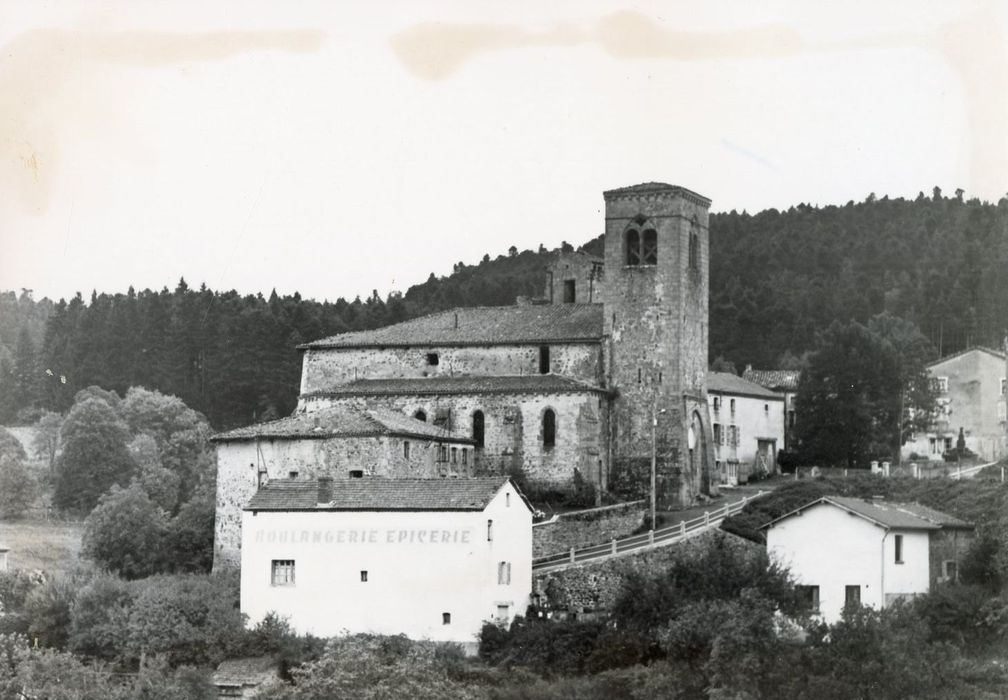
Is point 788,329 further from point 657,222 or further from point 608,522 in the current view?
point 608,522

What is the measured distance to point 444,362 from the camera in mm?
66625

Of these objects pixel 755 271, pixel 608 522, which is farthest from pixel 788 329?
pixel 608 522

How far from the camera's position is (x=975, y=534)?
51.7m

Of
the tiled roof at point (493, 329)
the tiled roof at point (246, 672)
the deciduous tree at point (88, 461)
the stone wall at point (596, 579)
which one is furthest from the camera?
the deciduous tree at point (88, 461)

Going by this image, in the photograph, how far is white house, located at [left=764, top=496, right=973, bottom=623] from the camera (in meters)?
47.8

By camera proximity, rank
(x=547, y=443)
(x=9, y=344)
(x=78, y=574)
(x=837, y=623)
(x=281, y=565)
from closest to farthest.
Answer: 1. (x=837, y=623)
2. (x=281, y=565)
3. (x=78, y=574)
4. (x=547, y=443)
5. (x=9, y=344)

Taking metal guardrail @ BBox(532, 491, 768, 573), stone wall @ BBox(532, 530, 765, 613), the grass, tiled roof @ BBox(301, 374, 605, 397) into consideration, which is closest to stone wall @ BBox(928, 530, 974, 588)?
stone wall @ BBox(532, 530, 765, 613)

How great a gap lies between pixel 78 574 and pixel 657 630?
21054 millimetres

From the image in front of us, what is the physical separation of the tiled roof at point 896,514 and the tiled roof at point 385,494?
9.11m

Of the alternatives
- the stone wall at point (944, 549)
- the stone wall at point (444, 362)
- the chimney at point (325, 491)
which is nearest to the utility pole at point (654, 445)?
the stone wall at point (444, 362)

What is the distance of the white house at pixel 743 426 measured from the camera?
72812 mm

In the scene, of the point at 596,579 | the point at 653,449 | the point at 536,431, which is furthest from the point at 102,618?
the point at 653,449

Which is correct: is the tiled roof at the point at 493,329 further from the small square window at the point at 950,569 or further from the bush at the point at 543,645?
the bush at the point at 543,645

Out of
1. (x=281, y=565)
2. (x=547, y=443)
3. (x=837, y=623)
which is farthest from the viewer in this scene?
(x=547, y=443)
